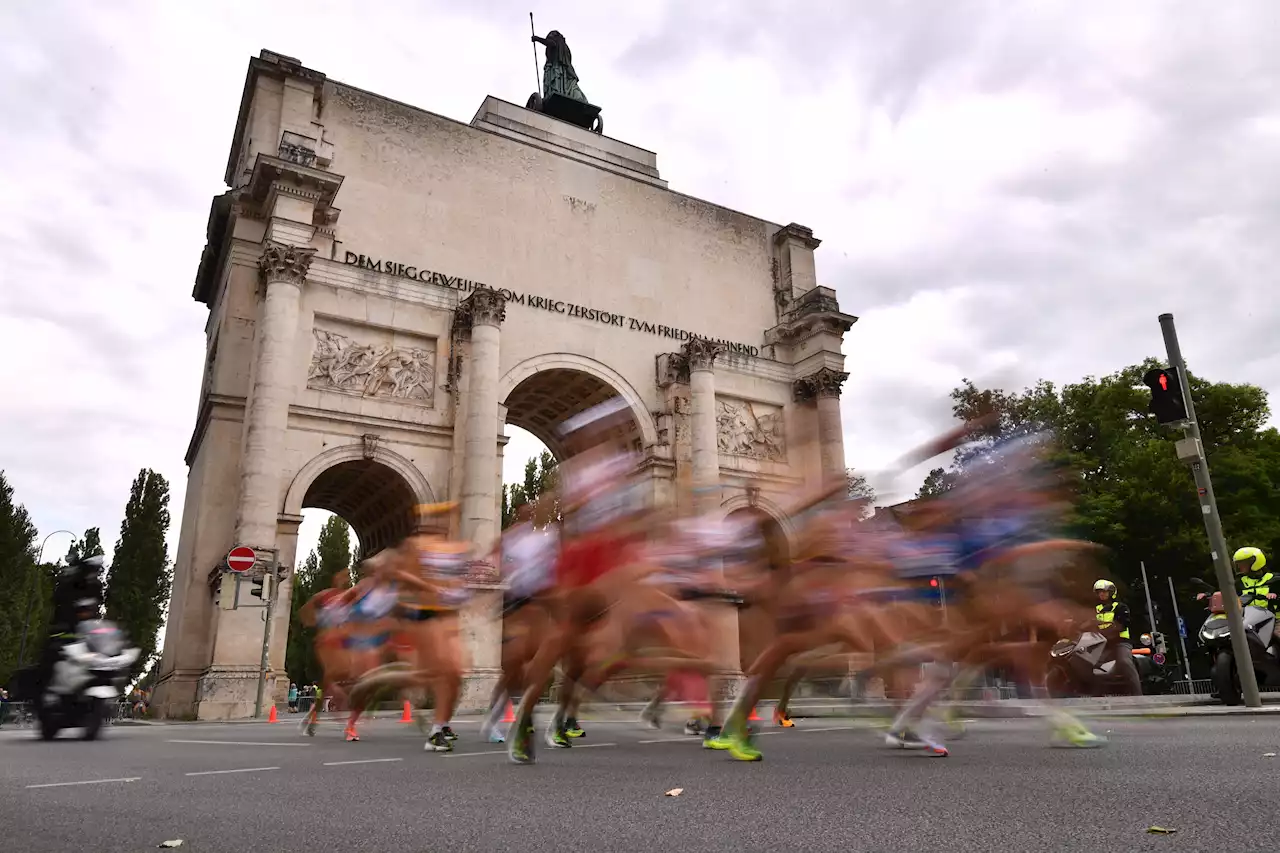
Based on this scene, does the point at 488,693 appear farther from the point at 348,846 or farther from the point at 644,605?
the point at 348,846

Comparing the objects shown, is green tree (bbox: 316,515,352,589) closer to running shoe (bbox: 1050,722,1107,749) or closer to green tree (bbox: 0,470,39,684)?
green tree (bbox: 0,470,39,684)

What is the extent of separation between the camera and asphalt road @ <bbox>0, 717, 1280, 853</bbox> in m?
3.28

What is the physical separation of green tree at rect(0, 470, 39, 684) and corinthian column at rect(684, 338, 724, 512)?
148 ft

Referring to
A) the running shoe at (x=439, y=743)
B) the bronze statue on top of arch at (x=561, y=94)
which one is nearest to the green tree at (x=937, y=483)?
the running shoe at (x=439, y=743)

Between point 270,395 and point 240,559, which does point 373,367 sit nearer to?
point 270,395

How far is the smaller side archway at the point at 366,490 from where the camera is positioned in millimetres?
23062

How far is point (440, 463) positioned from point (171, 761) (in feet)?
58.0

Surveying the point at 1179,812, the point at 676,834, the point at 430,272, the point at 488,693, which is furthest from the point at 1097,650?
the point at 430,272

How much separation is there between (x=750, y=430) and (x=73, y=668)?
23.2 metres

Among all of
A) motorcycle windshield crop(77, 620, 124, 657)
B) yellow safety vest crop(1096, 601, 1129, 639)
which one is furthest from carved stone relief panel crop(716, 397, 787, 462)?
motorcycle windshield crop(77, 620, 124, 657)

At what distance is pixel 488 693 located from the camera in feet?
73.6

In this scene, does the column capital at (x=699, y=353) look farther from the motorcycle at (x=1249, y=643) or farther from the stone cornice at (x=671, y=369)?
the motorcycle at (x=1249, y=643)

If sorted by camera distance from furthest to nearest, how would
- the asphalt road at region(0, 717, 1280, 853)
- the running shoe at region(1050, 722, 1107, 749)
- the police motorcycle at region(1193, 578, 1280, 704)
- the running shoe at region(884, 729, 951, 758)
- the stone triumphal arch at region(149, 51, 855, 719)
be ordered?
the stone triumphal arch at region(149, 51, 855, 719) < the police motorcycle at region(1193, 578, 1280, 704) < the running shoe at region(1050, 722, 1107, 749) < the running shoe at region(884, 729, 951, 758) < the asphalt road at region(0, 717, 1280, 853)

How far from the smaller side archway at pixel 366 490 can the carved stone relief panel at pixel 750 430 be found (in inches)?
425
